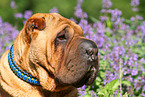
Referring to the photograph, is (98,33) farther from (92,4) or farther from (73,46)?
(92,4)

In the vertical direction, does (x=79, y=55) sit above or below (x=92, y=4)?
below

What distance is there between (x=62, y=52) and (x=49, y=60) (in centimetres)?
14

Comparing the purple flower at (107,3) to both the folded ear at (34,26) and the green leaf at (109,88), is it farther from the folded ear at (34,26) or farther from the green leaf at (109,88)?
the folded ear at (34,26)

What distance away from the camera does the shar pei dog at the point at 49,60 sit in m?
2.56

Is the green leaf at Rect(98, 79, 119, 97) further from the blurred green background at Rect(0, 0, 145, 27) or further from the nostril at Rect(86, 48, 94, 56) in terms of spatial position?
the blurred green background at Rect(0, 0, 145, 27)

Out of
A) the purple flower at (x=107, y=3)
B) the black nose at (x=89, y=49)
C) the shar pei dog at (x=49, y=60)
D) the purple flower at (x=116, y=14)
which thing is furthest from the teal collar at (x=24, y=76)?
the purple flower at (x=107, y=3)

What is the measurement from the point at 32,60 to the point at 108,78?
49.5 inches

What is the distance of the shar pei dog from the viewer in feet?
8.39

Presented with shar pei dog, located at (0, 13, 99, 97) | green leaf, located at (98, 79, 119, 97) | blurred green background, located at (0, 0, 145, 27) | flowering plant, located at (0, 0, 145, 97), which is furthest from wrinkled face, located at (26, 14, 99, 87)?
blurred green background, located at (0, 0, 145, 27)

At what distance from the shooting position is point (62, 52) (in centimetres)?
261

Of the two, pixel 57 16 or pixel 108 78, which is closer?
pixel 57 16

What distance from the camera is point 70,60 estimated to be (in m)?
2.55

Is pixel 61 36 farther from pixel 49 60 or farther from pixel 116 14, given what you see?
pixel 116 14

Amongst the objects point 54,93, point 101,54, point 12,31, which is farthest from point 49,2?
point 54,93
